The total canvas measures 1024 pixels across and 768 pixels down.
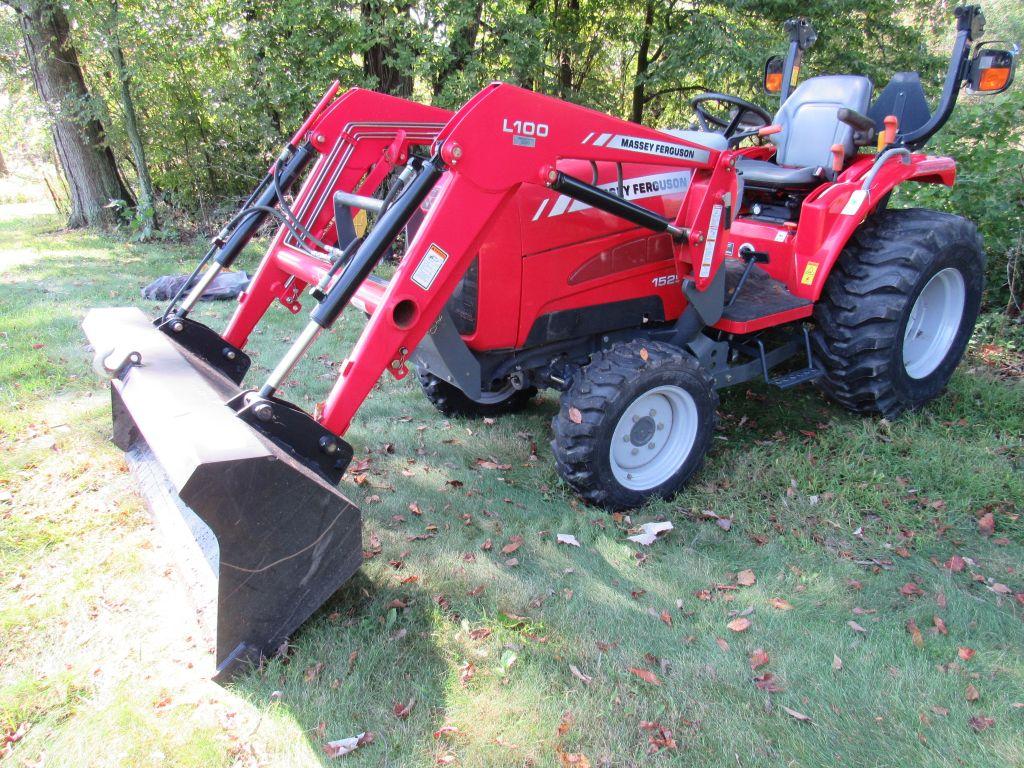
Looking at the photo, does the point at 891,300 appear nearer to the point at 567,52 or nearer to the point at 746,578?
the point at 746,578

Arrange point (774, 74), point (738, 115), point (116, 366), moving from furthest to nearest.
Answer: point (774, 74) < point (738, 115) < point (116, 366)

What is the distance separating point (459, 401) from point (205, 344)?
1.58m

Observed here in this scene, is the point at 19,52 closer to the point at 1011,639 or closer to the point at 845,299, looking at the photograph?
the point at 845,299

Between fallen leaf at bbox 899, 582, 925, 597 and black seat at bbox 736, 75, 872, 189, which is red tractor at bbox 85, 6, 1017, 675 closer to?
black seat at bbox 736, 75, 872, 189

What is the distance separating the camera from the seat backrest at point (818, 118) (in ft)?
14.2

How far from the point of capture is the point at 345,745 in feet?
7.07

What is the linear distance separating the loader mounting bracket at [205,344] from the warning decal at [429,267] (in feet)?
4.40

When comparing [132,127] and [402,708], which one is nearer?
[402,708]

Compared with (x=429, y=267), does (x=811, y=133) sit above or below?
above

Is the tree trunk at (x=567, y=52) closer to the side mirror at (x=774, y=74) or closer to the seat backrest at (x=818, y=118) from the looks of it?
the side mirror at (x=774, y=74)

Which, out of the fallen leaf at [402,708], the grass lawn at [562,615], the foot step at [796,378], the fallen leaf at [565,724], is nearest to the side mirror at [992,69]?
the foot step at [796,378]

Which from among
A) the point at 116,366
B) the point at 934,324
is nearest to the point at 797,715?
the point at 116,366

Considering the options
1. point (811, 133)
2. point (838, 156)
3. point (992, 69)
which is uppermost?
point (992, 69)

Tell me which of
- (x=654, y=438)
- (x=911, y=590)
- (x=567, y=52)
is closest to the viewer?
(x=911, y=590)
